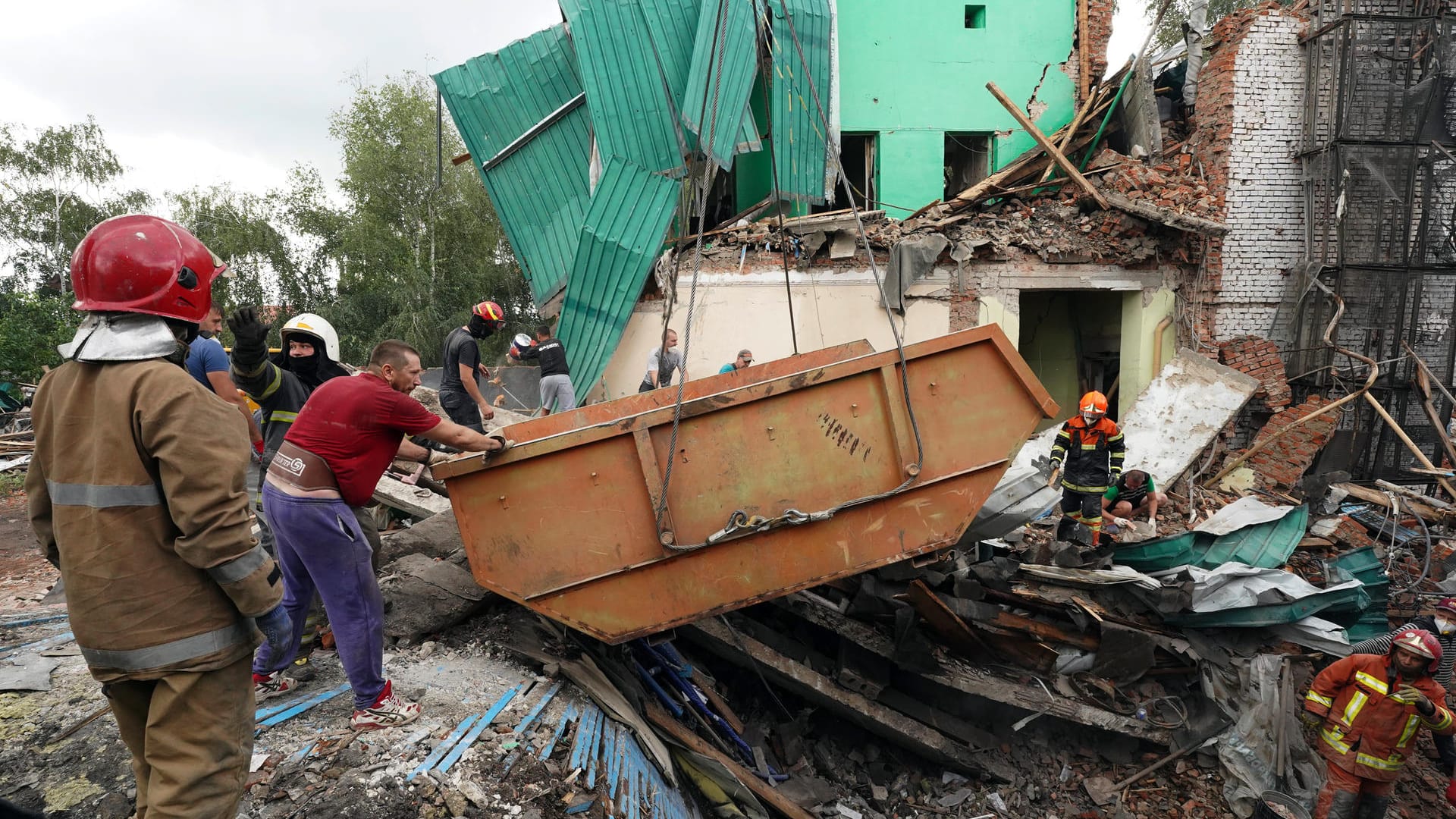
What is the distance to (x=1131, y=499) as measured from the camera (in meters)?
6.73

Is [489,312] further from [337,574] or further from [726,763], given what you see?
[726,763]

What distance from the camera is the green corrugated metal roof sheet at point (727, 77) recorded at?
8.56 m

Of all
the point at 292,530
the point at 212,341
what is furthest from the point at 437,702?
the point at 212,341

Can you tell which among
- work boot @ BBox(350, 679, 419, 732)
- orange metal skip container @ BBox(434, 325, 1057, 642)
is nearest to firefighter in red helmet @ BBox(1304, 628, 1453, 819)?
orange metal skip container @ BBox(434, 325, 1057, 642)

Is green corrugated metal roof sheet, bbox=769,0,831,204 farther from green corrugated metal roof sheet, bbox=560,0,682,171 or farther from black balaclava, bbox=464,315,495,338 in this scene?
black balaclava, bbox=464,315,495,338

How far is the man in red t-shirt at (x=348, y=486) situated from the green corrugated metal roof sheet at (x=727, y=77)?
21.6 ft

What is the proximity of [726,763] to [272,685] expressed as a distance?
2.23 metres

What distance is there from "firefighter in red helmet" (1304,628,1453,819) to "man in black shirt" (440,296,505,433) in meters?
5.73

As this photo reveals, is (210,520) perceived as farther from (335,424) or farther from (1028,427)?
(1028,427)

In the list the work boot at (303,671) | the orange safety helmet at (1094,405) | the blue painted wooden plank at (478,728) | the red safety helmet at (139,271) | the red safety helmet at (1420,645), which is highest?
the red safety helmet at (139,271)

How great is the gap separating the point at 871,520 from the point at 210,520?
8.50 ft

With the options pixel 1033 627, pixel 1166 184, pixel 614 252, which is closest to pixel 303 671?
pixel 1033 627

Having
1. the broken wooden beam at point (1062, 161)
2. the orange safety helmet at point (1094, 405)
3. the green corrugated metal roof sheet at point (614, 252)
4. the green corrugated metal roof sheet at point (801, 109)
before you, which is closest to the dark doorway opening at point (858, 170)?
the green corrugated metal roof sheet at point (801, 109)

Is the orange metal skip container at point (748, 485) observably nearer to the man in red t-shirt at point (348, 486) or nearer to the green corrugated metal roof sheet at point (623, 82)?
the man in red t-shirt at point (348, 486)
